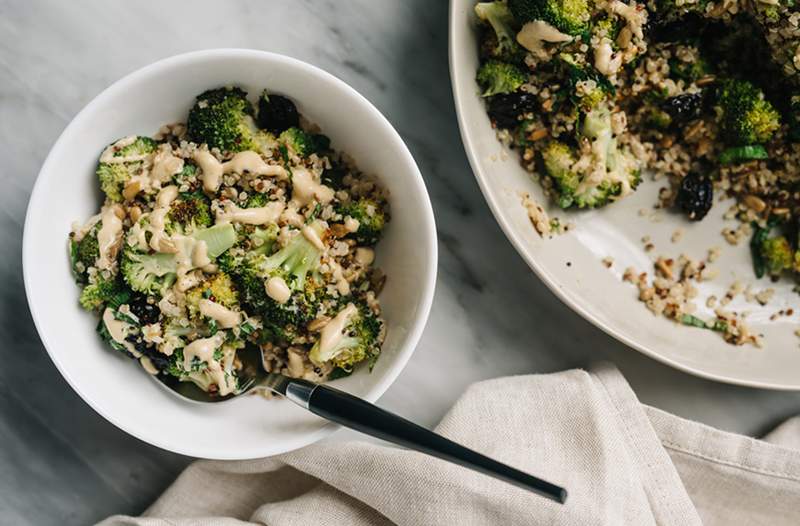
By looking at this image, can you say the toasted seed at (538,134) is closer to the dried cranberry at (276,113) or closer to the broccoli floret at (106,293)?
the dried cranberry at (276,113)

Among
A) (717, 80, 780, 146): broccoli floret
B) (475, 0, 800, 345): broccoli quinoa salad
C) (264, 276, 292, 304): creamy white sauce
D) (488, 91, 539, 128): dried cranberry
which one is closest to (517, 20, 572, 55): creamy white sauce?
(475, 0, 800, 345): broccoli quinoa salad

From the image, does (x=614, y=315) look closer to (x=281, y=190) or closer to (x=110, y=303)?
(x=281, y=190)

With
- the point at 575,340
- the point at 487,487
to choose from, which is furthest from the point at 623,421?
the point at 487,487

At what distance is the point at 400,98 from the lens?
5.93ft

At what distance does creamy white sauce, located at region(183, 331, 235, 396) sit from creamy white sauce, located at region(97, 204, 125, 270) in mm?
207

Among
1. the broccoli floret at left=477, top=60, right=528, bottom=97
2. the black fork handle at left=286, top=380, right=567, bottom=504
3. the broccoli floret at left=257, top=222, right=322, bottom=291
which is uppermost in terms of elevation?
the broccoli floret at left=477, top=60, right=528, bottom=97

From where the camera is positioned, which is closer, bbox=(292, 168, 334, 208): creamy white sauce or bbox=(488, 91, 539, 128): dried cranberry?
bbox=(292, 168, 334, 208): creamy white sauce

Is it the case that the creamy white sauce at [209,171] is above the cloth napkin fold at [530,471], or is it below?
above

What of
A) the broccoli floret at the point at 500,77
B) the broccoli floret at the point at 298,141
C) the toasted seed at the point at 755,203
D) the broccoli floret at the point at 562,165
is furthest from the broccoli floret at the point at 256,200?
the toasted seed at the point at 755,203

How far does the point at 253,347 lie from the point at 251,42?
67 centimetres

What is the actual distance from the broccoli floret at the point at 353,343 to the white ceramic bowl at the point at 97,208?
0.03 metres

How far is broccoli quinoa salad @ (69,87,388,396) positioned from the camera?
1.41m

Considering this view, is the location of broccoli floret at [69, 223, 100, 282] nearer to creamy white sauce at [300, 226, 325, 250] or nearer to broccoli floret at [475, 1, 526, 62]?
creamy white sauce at [300, 226, 325, 250]

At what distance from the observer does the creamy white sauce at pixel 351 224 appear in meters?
1.51
